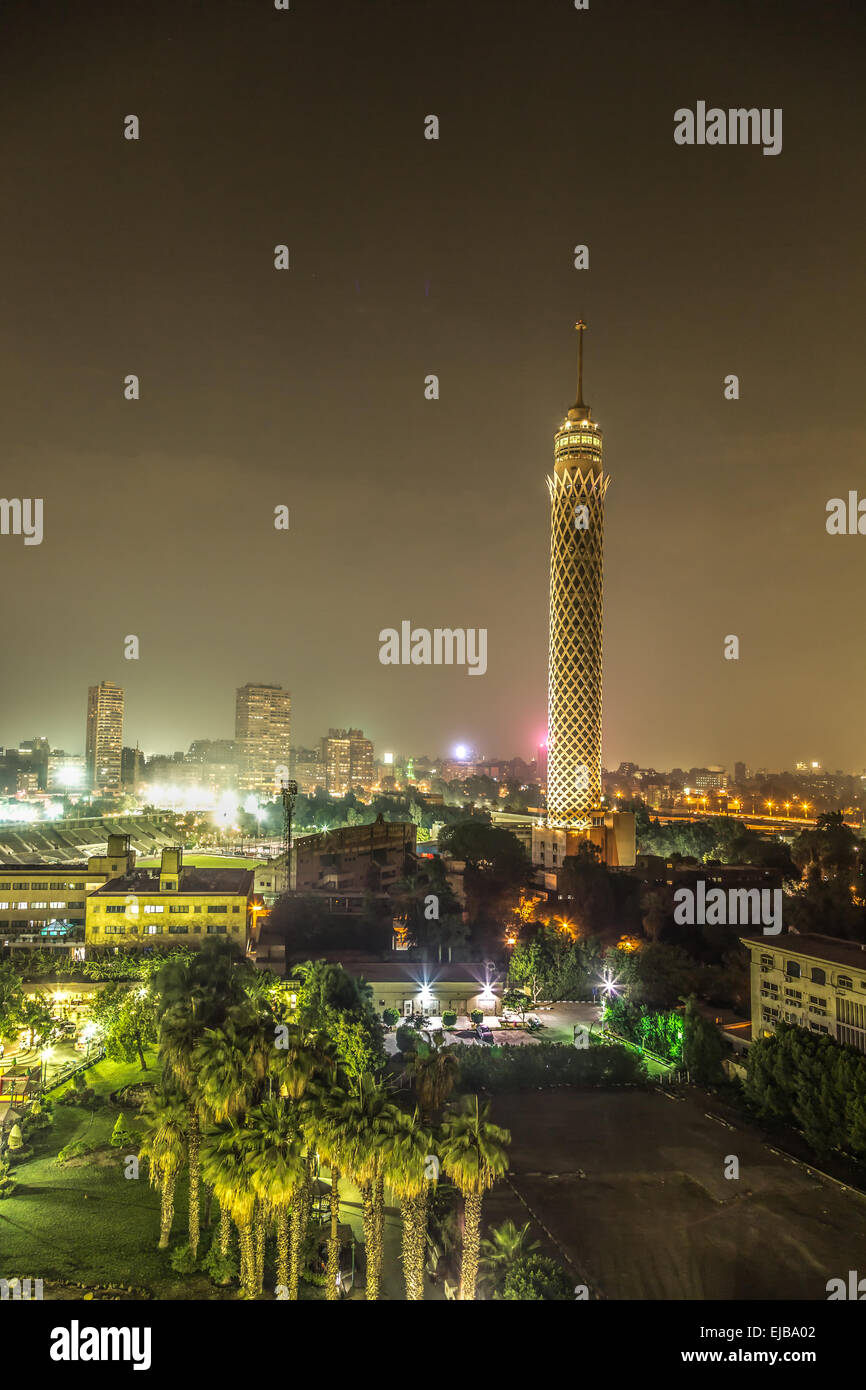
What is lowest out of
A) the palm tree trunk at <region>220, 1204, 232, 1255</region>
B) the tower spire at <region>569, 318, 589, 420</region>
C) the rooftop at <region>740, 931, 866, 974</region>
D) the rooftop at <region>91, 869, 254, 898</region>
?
the palm tree trunk at <region>220, 1204, 232, 1255</region>

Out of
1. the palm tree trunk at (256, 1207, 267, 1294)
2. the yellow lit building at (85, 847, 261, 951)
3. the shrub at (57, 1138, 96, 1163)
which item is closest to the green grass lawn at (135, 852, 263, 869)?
the yellow lit building at (85, 847, 261, 951)

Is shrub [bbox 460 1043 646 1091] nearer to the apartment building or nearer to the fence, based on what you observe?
the apartment building

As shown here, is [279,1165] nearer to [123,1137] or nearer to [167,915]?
[123,1137]
